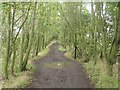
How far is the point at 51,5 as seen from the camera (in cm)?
2530

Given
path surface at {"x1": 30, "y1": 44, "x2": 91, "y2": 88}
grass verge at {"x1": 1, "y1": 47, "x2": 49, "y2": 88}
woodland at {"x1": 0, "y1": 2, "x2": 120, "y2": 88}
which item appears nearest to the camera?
grass verge at {"x1": 1, "y1": 47, "x2": 49, "y2": 88}

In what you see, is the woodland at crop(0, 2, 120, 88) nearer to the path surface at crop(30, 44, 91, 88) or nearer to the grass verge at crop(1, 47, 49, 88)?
the grass verge at crop(1, 47, 49, 88)

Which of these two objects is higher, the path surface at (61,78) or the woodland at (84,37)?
the woodland at (84,37)

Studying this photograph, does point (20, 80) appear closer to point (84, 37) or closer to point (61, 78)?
point (61, 78)

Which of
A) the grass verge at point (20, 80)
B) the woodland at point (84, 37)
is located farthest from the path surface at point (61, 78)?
the woodland at point (84, 37)

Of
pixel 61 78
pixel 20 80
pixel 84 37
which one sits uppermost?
pixel 84 37

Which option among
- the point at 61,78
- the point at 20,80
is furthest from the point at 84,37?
the point at 20,80

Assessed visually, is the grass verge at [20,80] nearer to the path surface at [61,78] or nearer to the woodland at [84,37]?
the woodland at [84,37]

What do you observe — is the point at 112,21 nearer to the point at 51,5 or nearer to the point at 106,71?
the point at 106,71

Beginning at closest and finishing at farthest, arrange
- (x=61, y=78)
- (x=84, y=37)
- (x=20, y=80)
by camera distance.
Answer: (x=20, y=80)
(x=61, y=78)
(x=84, y=37)

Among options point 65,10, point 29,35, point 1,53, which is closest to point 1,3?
point 1,53

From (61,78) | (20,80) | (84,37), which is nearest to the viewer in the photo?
(20,80)

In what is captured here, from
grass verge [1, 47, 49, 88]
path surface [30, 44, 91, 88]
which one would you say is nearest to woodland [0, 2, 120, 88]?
grass verge [1, 47, 49, 88]

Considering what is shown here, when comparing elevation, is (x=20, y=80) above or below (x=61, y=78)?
above
